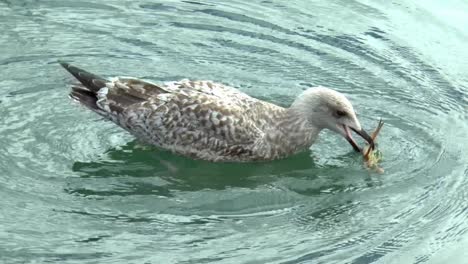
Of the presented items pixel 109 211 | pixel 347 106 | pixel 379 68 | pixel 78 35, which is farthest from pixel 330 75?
pixel 109 211

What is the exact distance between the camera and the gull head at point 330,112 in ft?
34.4

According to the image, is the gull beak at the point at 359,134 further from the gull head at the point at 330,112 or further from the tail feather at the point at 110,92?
the tail feather at the point at 110,92

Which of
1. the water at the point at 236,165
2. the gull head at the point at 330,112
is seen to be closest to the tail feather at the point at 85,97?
the water at the point at 236,165

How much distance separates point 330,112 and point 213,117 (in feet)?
3.30

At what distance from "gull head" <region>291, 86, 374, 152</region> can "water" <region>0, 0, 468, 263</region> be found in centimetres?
28

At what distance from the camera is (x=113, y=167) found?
10.3 metres

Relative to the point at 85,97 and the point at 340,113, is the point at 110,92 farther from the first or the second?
the point at 340,113

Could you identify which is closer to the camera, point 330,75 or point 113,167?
point 113,167

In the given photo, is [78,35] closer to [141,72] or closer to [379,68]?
[141,72]

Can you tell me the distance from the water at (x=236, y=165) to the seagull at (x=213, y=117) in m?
0.14

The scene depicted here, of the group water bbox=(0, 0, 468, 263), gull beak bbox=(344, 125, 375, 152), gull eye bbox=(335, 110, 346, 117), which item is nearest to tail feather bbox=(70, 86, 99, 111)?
water bbox=(0, 0, 468, 263)

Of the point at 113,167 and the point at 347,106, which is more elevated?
the point at 347,106

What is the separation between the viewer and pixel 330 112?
416 inches

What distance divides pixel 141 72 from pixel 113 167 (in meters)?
1.88
